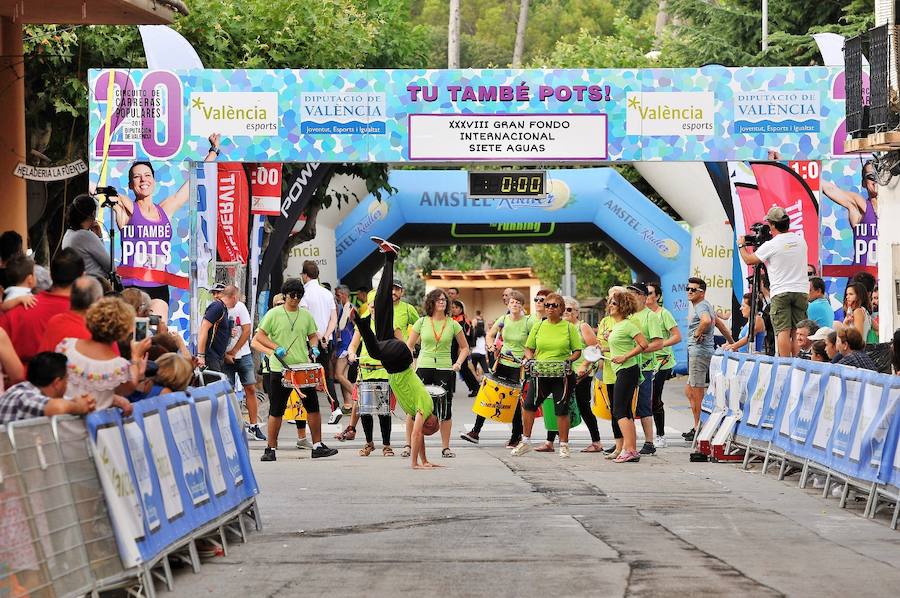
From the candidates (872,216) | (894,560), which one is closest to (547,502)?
(894,560)

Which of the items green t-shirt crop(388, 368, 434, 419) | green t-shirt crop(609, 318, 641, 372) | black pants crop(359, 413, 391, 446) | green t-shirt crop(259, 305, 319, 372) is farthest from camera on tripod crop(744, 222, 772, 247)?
green t-shirt crop(259, 305, 319, 372)

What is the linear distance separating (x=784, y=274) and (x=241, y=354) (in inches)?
237

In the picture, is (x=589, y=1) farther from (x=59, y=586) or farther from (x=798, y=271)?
(x=59, y=586)

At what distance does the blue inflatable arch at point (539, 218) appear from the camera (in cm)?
3181

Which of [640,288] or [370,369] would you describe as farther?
[640,288]

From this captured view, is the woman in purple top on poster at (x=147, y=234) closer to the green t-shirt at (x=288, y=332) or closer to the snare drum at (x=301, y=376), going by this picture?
the green t-shirt at (x=288, y=332)

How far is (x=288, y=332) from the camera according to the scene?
1565 cm

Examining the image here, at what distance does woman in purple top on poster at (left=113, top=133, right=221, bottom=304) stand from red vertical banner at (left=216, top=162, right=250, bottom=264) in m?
2.05

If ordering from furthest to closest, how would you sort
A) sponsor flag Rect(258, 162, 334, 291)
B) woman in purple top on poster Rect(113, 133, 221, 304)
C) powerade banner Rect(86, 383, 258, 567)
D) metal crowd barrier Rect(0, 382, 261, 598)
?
1. sponsor flag Rect(258, 162, 334, 291)
2. woman in purple top on poster Rect(113, 133, 221, 304)
3. powerade banner Rect(86, 383, 258, 567)
4. metal crowd barrier Rect(0, 382, 261, 598)

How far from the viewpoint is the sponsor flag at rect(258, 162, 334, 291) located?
25312mm

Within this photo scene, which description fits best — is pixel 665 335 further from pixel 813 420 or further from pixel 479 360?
pixel 479 360

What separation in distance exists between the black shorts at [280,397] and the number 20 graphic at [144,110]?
5.36m

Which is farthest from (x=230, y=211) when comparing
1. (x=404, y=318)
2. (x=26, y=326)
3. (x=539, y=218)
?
(x=26, y=326)

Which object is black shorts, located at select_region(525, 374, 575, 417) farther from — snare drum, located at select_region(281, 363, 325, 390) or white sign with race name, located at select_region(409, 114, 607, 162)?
white sign with race name, located at select_region(409, 114, 607, 162)
